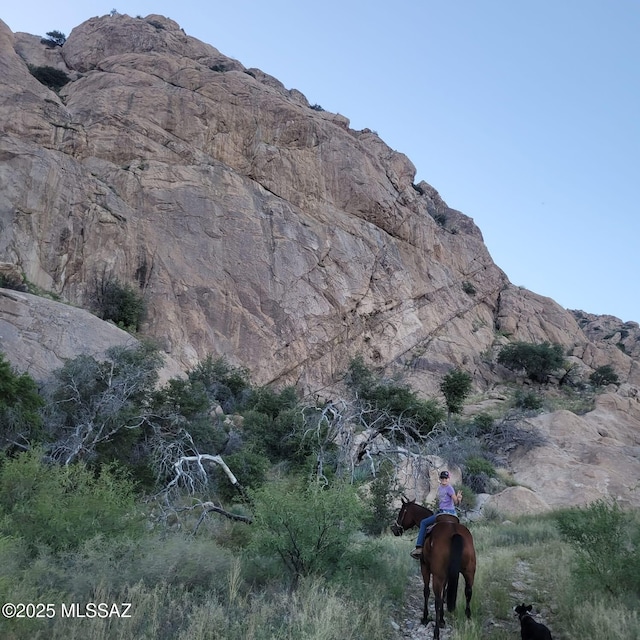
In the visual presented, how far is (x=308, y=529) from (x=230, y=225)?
27.7m

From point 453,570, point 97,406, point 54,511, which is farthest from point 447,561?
point 97,406

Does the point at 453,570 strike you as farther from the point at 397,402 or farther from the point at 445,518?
the point at 397,402

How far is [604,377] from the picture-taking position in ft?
126

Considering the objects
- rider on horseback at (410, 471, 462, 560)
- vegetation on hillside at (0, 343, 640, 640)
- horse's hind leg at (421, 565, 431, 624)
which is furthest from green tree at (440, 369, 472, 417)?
horse's hind leg at (421, 565, 431, 624)

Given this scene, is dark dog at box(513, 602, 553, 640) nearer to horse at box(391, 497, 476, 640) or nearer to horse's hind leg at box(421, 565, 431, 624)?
horse at box(391, 497, 476, 640)

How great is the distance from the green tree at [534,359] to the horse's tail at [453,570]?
1369 inches

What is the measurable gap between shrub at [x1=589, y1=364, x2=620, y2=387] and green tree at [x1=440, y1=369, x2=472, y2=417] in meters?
15.5

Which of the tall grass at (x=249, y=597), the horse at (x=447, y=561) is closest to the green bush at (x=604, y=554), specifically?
the tall grass at (x=249, y=597)

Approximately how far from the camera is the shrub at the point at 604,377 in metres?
38.1

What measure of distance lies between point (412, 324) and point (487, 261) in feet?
50.8

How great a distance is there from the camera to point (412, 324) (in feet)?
121

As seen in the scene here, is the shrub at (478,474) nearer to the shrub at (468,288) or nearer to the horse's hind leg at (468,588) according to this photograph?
the horse's hind leg at (468,588)

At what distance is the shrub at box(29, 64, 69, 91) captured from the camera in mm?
36312

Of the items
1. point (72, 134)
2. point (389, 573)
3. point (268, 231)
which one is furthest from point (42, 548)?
point (72, 134)
